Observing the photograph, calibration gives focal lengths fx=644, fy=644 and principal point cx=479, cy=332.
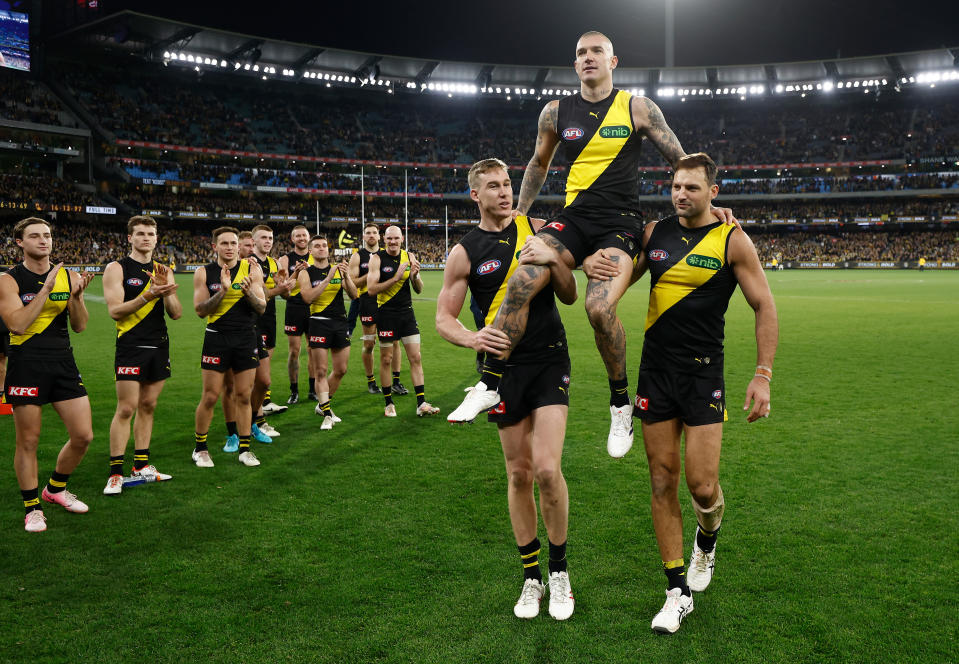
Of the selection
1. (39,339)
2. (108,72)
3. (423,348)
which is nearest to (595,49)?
(39,339)

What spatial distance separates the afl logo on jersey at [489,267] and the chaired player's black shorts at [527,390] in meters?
0.67

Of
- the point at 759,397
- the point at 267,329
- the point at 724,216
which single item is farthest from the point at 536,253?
the point at 267,329

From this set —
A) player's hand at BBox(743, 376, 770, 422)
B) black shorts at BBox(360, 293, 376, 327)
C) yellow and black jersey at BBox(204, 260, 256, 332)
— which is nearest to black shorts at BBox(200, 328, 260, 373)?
yellow and black jersey at BBox(204, 260, 256, 332)

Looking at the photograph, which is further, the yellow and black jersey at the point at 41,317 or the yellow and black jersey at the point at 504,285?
the yellow and black jersey at the point at 41,317

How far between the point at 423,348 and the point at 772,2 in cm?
6776

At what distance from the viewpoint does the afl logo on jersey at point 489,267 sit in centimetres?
439

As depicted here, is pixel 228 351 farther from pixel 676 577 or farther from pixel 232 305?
pixel 676 577

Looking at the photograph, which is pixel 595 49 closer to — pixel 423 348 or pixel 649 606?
pixel 649 606

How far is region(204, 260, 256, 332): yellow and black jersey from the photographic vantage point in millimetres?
7645

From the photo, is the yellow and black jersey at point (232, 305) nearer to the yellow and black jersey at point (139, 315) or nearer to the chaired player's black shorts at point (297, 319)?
the yellow and black jersey at point (139, 315)

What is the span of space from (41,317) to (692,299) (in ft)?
18.6

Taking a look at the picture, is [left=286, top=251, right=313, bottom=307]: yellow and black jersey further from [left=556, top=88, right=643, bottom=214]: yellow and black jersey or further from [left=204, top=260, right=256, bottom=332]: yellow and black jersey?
[left=556, top=88, right=643, bottom=214]: yellow and black jersey

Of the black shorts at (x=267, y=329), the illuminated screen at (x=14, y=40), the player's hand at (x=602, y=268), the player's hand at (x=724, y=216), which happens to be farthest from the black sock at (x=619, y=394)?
the illuminated screen at (x=14, y=40)

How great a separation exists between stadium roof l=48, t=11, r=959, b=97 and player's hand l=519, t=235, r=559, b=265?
6290 centimetres
